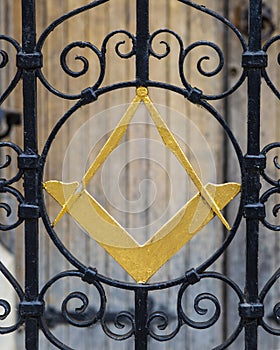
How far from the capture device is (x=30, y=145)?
50.3 inches

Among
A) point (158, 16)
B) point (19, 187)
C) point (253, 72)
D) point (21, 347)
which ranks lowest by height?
point (21, 347)

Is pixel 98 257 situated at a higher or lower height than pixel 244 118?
lower

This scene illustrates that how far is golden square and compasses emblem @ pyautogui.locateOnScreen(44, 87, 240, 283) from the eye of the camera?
1250mm

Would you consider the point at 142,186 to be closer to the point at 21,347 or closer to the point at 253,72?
the point at 21,347

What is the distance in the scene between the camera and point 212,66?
7.74ft

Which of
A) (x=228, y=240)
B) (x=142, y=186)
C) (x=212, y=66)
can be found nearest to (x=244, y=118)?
(x=212, y=66)

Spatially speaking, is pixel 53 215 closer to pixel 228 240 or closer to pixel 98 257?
pixel 98 257

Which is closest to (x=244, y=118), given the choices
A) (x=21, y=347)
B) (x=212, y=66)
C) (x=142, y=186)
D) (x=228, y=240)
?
(x=212, y=66)

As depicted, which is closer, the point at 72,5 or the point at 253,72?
the point at 253,72

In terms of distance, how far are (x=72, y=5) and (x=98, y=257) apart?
2.60 feet

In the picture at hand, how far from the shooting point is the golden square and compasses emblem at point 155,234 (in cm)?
125

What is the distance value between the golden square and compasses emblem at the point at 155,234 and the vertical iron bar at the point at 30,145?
33 mm

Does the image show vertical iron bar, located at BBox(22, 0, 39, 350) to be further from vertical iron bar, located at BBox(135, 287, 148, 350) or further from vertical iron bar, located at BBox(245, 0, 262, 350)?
vertical iron bar, located at BBox(245, 0, 262, 350)

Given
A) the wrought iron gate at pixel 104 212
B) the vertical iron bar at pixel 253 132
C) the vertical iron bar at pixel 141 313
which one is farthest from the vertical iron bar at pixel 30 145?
the vertical iron bar at pixel 253 132
